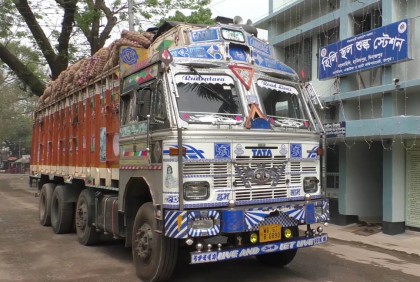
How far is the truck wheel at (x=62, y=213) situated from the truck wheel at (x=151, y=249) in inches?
155

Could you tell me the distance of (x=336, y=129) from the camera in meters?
10.8

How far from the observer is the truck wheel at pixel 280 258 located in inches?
261

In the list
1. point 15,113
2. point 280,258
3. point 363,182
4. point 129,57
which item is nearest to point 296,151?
point 280,258

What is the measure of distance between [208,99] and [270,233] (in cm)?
173

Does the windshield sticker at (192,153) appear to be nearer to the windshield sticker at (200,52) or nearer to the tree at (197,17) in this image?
the windshield sticker at (200,52)

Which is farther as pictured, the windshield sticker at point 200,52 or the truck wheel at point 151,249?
the windshield sticker at point 200,52

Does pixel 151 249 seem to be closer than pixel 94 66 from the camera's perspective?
Yes

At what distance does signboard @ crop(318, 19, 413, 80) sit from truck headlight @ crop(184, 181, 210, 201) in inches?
239

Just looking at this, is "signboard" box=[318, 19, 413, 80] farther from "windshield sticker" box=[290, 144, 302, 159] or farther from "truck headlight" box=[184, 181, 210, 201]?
"truck headlight" box=[184, 181, 210, 201]

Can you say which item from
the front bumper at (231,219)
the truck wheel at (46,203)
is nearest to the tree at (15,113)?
the truck wheel at (46,203)

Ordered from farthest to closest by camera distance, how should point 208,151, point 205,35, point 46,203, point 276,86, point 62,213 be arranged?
point 46,203
point 62,213
point 276,86
point 205,35
point 208,151

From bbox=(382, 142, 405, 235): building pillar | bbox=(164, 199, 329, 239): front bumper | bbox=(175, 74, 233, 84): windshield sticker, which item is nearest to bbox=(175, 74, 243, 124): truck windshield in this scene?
bbox=(175, 74, 233, 84): windshield sticker

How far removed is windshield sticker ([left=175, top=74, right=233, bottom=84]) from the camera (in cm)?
567

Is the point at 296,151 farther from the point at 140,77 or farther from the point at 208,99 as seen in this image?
the point at 140,77
